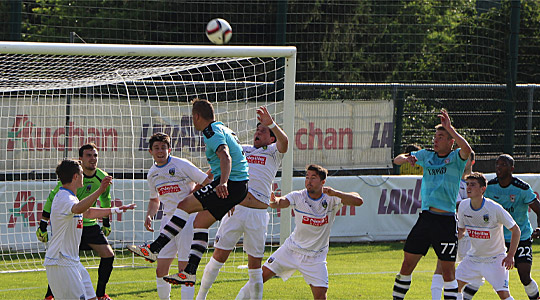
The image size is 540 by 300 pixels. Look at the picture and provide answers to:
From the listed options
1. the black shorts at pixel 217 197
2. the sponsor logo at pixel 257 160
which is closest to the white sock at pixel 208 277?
the black shorts at pixel 217 197

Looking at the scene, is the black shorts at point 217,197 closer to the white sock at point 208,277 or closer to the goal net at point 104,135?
the white sock at point 208,277

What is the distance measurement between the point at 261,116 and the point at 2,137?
7.46 meters

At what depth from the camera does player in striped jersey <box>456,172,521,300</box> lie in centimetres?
869

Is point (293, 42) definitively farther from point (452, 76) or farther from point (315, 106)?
point (452, 76)

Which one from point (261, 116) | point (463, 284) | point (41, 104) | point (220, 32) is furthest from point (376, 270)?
point (41, 104)

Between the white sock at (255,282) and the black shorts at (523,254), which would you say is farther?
→ the black shorts at (523,254)

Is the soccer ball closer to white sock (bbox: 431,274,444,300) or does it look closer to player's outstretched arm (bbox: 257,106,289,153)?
player's outstretched arm (bbox: 257,106,289,153)

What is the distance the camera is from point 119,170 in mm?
13938

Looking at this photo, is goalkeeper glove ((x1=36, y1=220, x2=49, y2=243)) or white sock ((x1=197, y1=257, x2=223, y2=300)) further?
goalkeeper glove ((x1=36, y1=220, x2=49, y2=243))

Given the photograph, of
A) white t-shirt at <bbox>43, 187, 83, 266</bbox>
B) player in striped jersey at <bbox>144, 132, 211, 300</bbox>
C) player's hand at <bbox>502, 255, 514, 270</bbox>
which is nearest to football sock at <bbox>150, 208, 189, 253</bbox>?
white t-shirt at <bbox>43, 187, 83, 266</bbox>

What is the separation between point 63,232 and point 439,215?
4.05m

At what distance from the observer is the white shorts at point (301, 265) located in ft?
26.6

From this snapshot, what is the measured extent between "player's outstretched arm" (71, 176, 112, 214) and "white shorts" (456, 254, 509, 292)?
422 centimetres

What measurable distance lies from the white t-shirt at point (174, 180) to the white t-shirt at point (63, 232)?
1592 mm
